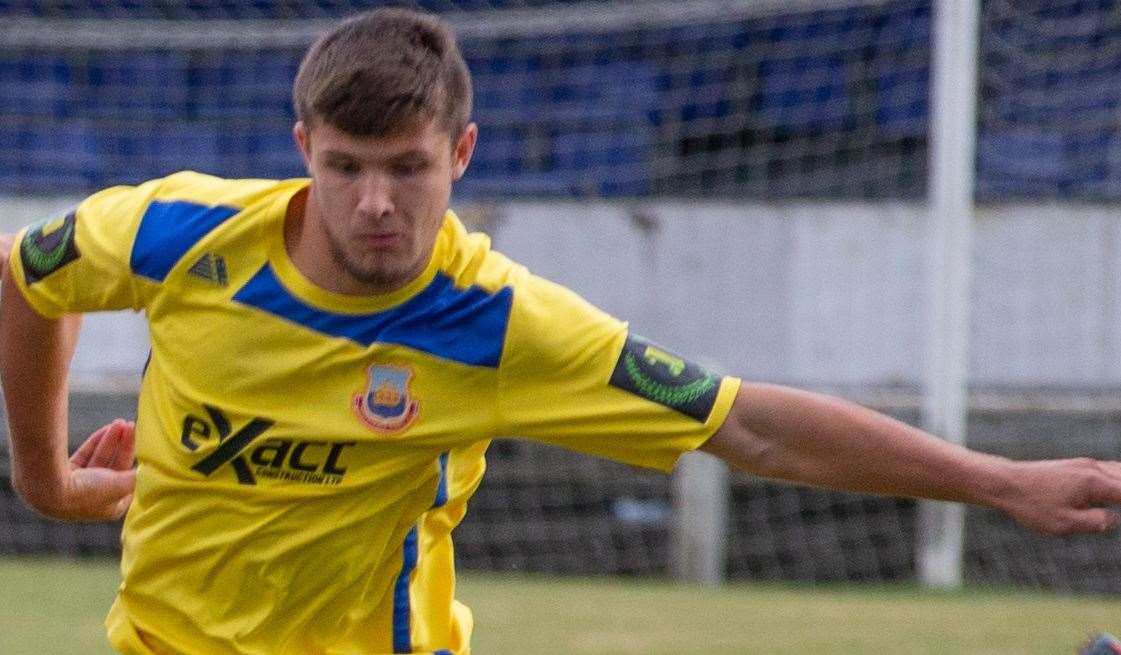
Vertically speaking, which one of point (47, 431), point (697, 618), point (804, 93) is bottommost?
point (697, 618)

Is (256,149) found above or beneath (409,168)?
beneath

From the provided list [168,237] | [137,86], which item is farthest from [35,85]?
[168,237]

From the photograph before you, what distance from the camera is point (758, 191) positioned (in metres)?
9.60

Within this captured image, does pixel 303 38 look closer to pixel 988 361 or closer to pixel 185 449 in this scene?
pixel 988 361

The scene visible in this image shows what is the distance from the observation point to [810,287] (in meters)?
9.43

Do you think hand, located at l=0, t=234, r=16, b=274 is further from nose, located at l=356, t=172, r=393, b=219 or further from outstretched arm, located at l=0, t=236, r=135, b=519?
nose, located at l=356, t=172, r=393, b=219

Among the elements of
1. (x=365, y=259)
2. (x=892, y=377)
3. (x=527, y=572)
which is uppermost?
(x=365, y=259)

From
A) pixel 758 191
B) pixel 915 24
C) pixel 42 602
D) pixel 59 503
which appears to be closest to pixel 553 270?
pixel 758 191

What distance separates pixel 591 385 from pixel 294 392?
50cm

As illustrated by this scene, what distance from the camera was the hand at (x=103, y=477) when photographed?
11.7 ft

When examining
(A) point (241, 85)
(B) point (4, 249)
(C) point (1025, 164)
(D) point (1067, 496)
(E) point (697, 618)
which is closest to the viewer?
(D) point (1067, 496)

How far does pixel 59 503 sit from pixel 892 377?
6.50 m

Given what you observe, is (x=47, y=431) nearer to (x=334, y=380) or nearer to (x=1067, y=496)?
(x=334, y=380)

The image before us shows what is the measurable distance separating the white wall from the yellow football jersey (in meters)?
6.10
